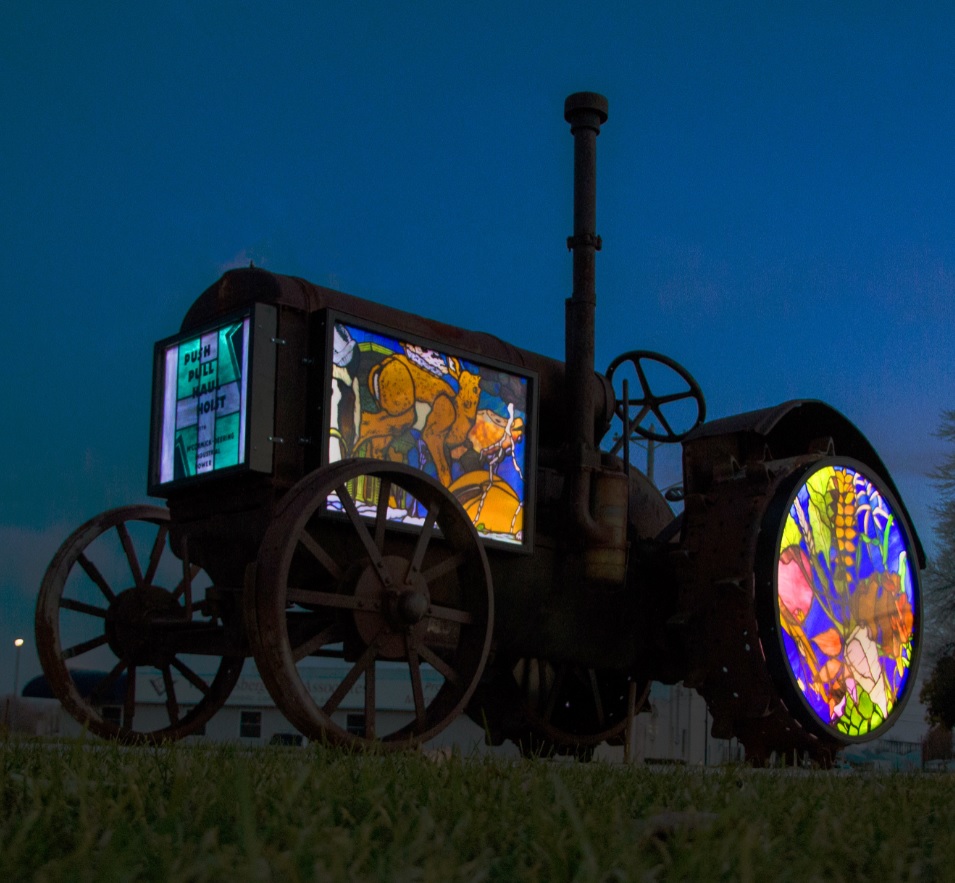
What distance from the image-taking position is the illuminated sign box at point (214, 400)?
253 inches

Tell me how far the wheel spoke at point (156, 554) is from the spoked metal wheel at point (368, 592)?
131 centimetres

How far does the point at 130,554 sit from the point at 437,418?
2.09m

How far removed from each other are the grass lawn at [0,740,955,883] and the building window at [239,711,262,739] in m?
35.1

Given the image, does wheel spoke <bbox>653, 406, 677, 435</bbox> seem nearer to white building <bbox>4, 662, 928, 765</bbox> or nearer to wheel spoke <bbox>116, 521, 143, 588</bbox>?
wheel spoke <bbox>116, 521, 143, 588</bbox>

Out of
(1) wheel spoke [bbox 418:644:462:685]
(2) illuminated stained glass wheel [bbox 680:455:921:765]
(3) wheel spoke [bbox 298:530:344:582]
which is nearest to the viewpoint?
(3) wheel spoke [bbox 298:530:344:582]

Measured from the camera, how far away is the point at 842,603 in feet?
25.5

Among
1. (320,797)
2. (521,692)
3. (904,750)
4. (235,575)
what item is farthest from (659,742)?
(320,797)

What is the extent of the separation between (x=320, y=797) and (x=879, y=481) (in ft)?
20.4

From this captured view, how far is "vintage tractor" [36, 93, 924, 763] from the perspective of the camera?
6.21 meters

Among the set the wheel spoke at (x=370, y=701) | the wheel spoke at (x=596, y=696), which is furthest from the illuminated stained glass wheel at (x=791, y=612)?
the wheel spoke at (x=370, y=701)

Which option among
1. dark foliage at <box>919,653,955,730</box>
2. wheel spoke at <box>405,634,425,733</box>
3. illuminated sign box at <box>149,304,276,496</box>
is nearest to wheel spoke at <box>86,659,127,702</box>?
illuminated sign box at <box>149,304,276,496</box>

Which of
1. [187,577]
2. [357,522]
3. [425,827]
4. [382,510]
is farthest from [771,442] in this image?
[425,827]

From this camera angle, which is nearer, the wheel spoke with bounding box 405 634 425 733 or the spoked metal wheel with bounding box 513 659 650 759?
the wheel spoke with bounding box 405 634 425 733

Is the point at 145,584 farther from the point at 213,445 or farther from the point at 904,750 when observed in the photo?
the point at 904,750
